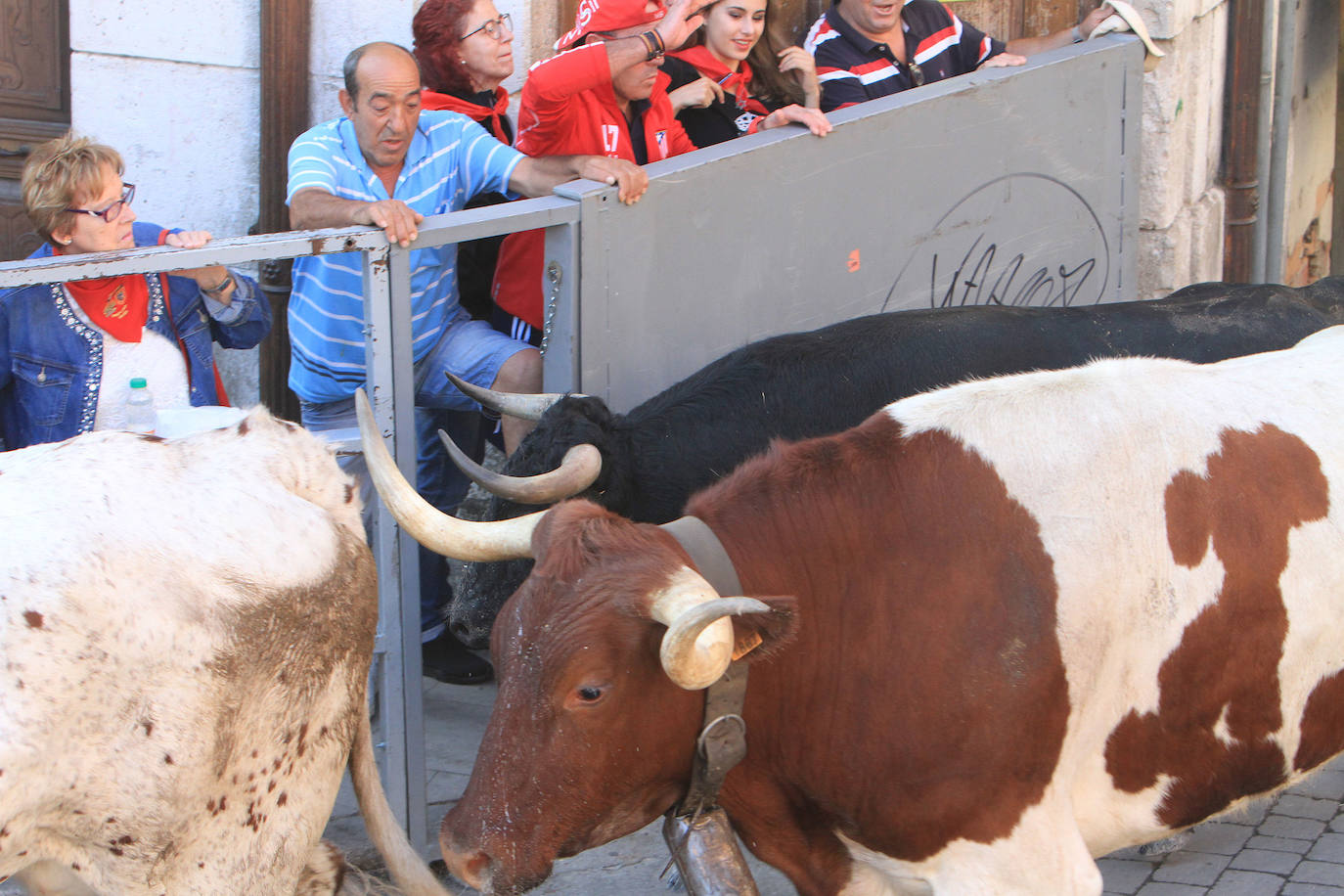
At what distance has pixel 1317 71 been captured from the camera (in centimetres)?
970

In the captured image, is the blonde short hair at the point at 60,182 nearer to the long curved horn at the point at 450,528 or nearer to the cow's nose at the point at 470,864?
the long curved horn at the point at 450,528

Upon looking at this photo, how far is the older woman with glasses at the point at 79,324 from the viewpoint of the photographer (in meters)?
3.13

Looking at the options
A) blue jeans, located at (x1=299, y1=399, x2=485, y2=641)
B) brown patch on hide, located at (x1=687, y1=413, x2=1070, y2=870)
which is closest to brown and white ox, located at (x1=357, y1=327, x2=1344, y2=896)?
brown patch on hide, located at (x1=687, y1=413, x2=1070, y2=870)

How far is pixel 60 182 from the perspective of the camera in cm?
313

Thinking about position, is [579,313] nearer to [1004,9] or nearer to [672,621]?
[672,621]

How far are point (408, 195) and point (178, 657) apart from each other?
1981 millimetres

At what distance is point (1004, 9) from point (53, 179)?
4.48 m

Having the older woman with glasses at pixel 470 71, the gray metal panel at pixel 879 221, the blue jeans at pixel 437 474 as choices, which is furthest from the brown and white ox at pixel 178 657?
the older woman with glasses at pixel 470 71

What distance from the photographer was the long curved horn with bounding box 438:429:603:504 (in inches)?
118

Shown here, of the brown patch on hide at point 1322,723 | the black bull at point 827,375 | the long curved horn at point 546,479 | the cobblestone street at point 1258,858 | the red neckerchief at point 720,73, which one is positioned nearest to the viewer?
the brown patch on hide at point 1322,723

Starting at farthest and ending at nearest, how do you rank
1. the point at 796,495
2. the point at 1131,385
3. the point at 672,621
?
1. the point at 1131,385
2. the point at 796,495
3. the point at 672,621

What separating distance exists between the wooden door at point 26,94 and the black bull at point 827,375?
2896 millimetres

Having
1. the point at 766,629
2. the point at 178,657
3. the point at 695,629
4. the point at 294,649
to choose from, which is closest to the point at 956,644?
the point at 766,629

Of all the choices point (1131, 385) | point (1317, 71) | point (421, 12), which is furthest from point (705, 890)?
point (1317, 71)
